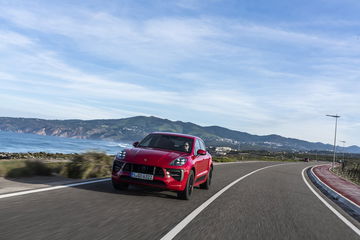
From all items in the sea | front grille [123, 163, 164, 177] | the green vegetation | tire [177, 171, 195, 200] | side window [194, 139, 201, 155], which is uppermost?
side window [194, 139, 201, 155]

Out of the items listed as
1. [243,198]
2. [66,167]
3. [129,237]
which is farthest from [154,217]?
[66,167]

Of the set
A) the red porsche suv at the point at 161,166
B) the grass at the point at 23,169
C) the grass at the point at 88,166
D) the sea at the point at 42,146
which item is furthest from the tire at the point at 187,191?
the sea at the point at 42,146

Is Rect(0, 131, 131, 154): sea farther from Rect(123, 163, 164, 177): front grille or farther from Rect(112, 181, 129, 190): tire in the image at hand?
Rect(123, 163, 164, 177): front grille

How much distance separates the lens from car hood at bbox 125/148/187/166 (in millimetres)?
8312

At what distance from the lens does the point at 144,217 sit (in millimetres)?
6465

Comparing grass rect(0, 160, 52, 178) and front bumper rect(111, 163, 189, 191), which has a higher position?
front bumper rect(111, 163, 189, 191)

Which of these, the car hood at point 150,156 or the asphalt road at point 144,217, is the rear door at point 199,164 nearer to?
the asphalt road at point 144,217

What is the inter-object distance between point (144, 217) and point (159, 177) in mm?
1803

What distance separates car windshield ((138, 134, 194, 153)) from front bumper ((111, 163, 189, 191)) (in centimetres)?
123

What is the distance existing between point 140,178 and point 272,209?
127 inches

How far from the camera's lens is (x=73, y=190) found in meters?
8.73

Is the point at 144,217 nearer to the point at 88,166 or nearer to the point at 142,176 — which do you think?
the point at 142,176

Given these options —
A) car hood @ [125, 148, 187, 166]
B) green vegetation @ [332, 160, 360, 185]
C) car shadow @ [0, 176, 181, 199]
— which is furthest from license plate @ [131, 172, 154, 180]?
green vegetation @ [332, 160, 360, 185]

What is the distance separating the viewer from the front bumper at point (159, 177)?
8211 mm
